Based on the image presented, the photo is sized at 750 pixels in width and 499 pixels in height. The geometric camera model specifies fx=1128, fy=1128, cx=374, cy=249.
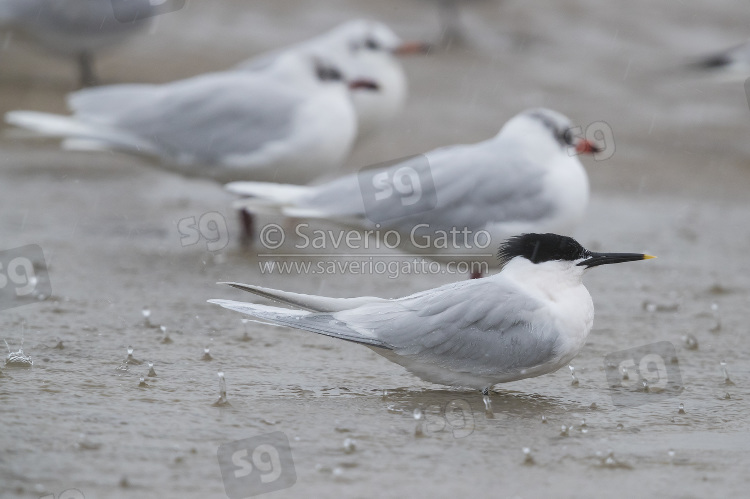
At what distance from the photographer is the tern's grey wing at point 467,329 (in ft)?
13.1

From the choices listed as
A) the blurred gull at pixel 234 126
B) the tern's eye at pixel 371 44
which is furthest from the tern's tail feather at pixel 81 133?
the tern's eye at pixel 371 44

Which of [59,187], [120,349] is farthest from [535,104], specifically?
[120,349]

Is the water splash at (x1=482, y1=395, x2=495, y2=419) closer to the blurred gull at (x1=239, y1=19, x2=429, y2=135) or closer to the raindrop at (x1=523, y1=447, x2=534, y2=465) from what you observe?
the raindrop at (x1=523, y1=447, x2=534, y2=465)

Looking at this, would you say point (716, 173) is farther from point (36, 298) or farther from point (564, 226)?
point (36, 298)

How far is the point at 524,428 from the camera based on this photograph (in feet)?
12.3

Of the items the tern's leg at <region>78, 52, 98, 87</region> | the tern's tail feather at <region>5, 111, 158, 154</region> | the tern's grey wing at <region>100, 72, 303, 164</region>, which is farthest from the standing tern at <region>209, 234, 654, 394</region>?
the tern's leg at <region>78, 52, 98, 87</region>

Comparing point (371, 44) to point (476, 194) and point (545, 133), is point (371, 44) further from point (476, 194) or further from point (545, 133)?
point (476, 194)

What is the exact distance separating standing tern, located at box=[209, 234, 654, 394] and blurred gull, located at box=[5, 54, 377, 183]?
2391 mm

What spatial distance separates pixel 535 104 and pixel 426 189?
469cm

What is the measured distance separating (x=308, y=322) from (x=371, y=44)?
4176 mm

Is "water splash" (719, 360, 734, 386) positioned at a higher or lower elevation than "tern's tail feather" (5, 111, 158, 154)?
lower

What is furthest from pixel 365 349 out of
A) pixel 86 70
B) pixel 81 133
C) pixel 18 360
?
pixel 86 70

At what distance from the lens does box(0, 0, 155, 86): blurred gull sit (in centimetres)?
898

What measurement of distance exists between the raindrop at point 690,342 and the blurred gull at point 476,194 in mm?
827
